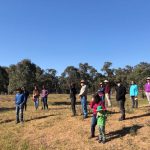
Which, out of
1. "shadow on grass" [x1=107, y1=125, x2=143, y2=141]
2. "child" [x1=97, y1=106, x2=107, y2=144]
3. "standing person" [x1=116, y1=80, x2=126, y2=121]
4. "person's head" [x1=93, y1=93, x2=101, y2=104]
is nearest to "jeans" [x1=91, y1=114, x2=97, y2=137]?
"child" [x1=97, y1=106, x2=107, y2=144]

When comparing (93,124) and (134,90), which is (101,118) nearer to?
(93,124)

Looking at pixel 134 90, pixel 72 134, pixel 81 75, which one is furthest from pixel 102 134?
pixel 81 75

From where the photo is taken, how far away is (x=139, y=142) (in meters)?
16.1

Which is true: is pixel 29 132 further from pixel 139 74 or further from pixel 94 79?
pixel 94 79

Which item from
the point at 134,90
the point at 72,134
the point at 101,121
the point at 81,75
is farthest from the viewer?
the point at 81,75

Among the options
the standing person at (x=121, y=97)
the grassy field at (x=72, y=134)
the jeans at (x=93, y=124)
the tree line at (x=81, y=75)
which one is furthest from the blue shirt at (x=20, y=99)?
the tree line at (x=81, y=75)

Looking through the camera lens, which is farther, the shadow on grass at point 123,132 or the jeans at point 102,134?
the shadow on grass at point 123,132

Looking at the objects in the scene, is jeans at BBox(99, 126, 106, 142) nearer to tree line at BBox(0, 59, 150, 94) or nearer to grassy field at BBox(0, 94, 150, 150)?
grassy field at BBox(0, 94, 150, 150)

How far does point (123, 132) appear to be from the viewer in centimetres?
1767

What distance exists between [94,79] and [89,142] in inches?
5338

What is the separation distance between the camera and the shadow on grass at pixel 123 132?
56.1 ft

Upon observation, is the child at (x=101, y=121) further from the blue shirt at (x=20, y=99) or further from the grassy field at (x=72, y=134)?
the blue shirt at (x=20, y=99)

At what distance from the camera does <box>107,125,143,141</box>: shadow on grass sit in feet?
56.1

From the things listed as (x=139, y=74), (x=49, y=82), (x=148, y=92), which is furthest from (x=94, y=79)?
(x=148, y=92)
